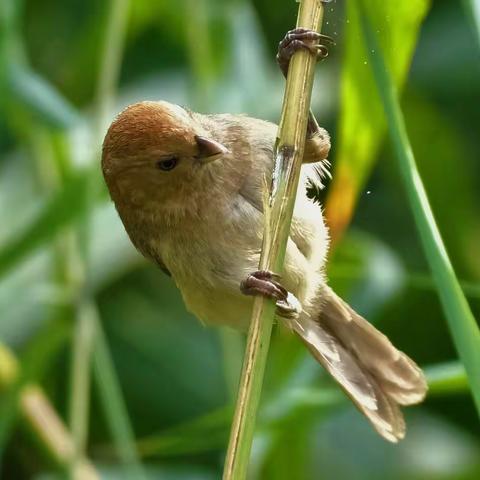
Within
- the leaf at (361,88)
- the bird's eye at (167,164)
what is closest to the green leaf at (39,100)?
the bird's eye at (167,164)

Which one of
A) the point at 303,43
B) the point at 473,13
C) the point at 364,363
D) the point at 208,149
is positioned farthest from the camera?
the point at 364,363

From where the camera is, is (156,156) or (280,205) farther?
(156,156)

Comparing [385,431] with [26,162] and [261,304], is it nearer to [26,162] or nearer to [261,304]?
[261,304]

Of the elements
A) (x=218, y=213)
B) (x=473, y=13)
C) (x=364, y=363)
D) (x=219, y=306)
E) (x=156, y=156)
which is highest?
(x=473, y=13)

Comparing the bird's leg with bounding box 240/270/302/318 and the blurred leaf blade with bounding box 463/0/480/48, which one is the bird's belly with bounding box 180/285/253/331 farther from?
the blurred leaf blade with bounding box 463/0/480/48

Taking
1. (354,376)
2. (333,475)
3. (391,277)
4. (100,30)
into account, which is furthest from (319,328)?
(100,30)

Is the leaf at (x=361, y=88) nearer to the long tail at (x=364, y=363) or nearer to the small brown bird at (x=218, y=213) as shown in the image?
the small brown bird at (x=218, y=213)

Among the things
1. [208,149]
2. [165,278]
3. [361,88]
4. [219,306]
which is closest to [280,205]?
[361,88]

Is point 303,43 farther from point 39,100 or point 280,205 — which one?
point 39,100
